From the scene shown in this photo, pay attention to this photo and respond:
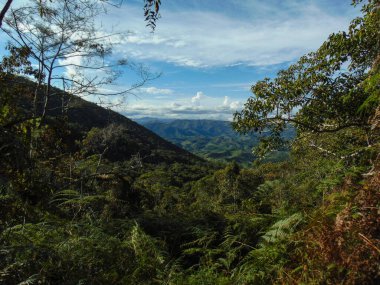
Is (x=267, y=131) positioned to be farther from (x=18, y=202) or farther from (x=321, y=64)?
(x=18, y=202)

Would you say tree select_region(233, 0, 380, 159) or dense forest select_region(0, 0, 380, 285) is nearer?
dense forest select_region(0, 0, 380, 285)

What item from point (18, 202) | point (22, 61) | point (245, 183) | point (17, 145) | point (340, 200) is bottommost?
point (245, 183)

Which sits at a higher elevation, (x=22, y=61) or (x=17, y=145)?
(x=22, y=61)

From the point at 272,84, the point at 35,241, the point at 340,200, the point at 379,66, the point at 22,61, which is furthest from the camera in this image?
the point at 22,61

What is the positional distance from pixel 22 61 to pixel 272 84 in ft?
25.3

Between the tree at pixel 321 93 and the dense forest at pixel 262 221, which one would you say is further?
the tree at pixel 321 93

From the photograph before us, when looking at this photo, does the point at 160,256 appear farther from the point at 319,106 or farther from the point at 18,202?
the point at 319,106

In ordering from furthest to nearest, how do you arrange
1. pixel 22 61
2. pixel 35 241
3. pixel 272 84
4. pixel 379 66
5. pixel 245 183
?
pixel 245 183 → pixel 22 61 → pixel 272 84 → pixel 35 241 → pixel 379 66

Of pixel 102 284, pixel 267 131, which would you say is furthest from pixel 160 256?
pixel 267 131

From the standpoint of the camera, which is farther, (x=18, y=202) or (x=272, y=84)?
(x=272, y=84)

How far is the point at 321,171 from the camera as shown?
14.7 ft

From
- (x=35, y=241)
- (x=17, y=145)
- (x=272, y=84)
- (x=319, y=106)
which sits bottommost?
(x=35, y=241)

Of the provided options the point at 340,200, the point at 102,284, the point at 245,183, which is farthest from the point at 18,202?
the point at 245,183

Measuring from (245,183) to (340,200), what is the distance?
46.4m
